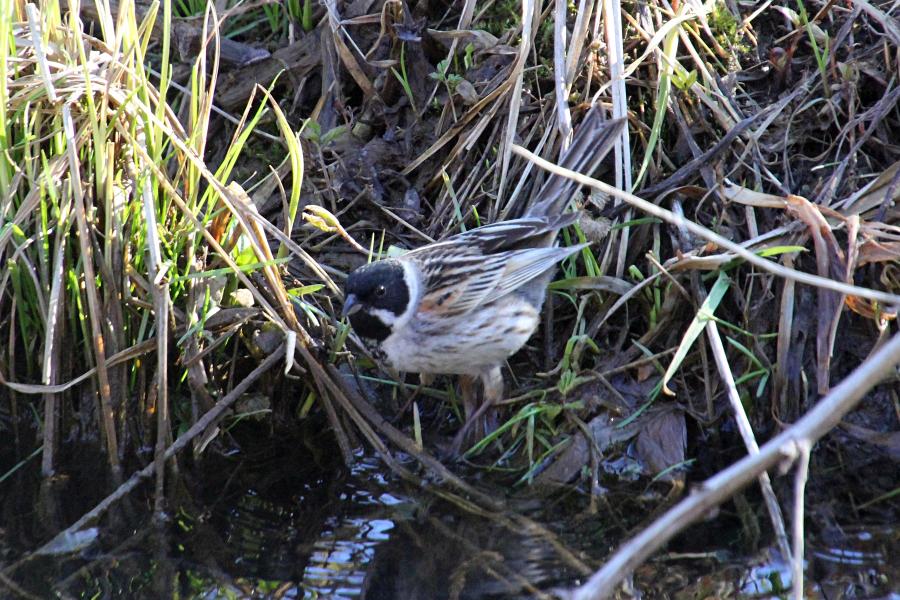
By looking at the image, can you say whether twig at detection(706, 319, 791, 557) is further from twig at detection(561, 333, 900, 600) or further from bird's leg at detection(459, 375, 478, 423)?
twig at detection(561, 333, 900, 600)

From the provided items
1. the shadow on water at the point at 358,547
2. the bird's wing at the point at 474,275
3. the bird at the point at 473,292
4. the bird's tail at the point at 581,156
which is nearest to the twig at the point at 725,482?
the shadow on water at the point at 358,547

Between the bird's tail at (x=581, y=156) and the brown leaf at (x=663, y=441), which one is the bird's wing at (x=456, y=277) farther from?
the brown leaf at (x=663, y=441)

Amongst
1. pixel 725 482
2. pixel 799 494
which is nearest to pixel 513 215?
pixel 799 494

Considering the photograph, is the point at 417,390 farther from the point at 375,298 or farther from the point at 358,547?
the point at 358,547

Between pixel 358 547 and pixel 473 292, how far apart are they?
1.36 meters

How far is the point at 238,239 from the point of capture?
4770mm

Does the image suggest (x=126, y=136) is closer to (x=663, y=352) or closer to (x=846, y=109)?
(x=663, y=352)

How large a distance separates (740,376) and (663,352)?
399 mm

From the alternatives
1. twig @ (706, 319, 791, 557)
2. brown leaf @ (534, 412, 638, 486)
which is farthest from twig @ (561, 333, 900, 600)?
brown leaf @ (534, 412, 638, 486)

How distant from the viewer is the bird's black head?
4.54 meters

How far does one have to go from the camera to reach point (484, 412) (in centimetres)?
482

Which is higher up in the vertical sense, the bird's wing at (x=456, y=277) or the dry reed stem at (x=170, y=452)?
the bird's wing at (x=456, y=277)

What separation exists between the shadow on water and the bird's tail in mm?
1494

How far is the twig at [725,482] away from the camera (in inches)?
74.2
